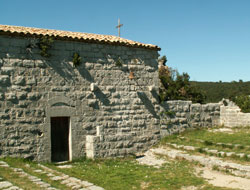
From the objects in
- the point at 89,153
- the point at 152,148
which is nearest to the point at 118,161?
the point at 89,153

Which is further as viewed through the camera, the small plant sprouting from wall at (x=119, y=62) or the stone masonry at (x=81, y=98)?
the small plant sprouting from wall at (x=119, y=62)

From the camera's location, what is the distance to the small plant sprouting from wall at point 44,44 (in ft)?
31.6

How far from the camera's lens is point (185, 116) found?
1270 centimetres

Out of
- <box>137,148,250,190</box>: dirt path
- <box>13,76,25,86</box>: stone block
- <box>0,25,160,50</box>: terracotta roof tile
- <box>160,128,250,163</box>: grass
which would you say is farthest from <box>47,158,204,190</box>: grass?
<box>0,25,160,50</box>: terracotta roof tile

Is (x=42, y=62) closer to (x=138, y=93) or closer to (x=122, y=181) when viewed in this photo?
(x=138, y=93)

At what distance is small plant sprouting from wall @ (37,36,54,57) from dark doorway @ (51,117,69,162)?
2.14 metres

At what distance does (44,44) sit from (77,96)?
6.54 ft

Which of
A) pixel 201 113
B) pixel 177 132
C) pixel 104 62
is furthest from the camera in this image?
pixel 201 113

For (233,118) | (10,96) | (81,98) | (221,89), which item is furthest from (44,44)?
(221,89)

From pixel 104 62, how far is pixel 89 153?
A: 323cm

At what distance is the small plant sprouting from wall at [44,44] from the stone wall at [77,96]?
0.44 ft

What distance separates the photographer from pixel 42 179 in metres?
6.56

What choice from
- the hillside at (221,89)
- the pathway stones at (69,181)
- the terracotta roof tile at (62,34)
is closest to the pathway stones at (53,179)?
the pathway stones at (69,181)

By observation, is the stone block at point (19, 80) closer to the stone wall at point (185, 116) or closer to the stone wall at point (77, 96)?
the stone wall at point (77, 96)
